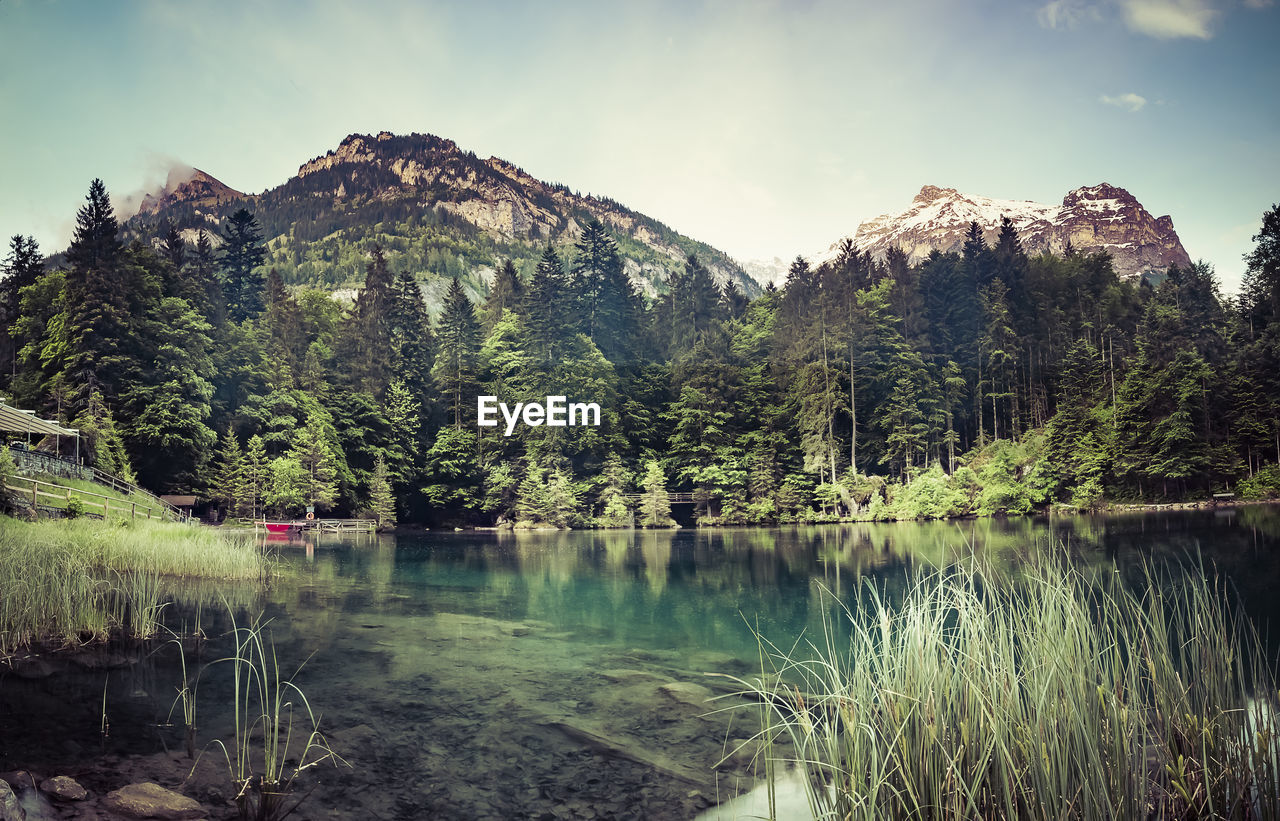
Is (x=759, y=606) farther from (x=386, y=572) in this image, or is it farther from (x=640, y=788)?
(x=386, y=572)

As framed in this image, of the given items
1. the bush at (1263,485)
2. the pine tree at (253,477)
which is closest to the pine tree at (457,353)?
the pine tree at (253,477)

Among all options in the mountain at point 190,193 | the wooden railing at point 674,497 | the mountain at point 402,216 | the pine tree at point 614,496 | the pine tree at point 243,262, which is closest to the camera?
the pine tree at point 614,496

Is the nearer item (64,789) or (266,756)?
(64,789)

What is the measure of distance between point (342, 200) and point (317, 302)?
313ft

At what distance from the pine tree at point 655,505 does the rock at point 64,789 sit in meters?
48.1

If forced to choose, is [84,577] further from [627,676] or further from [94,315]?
Answer: [94,315]

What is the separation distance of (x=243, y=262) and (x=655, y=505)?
50497 mm

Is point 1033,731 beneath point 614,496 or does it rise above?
above

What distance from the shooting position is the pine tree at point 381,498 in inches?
1988

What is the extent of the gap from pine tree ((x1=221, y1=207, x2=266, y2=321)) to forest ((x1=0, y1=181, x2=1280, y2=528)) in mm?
273

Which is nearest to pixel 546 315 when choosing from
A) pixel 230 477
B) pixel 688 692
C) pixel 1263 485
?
pixel 230 477

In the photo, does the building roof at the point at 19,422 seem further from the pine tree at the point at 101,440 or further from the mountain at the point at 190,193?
the mountain at the point at 190,193

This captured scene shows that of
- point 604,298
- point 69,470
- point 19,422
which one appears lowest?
point 69,470

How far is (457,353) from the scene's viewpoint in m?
62.2
